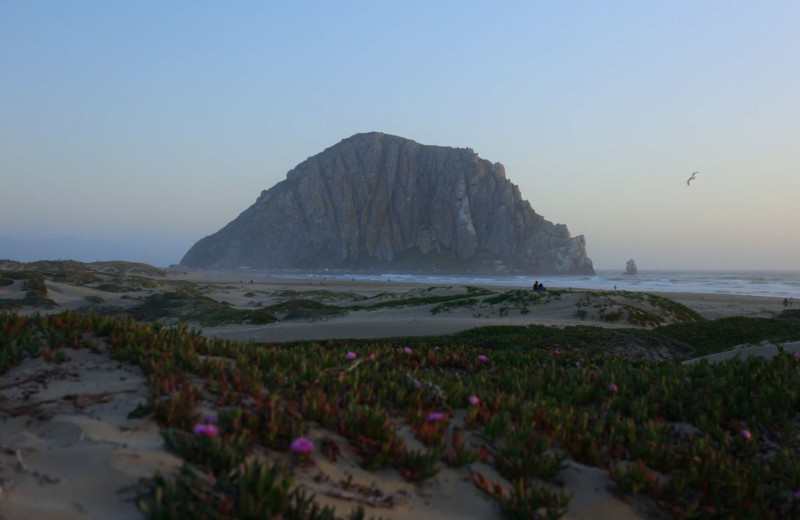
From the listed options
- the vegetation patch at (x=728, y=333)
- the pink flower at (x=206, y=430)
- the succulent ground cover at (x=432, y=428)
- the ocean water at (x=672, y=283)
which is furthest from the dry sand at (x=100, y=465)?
the ocean water at (x=672, y=283)

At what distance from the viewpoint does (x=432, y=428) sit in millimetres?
4266

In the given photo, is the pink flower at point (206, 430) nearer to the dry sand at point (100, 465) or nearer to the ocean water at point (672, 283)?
the dry sand at point (100, 465)

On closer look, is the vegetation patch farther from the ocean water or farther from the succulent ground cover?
the ocean water

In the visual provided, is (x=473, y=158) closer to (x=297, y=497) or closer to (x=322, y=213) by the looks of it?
(x=322, y=213)

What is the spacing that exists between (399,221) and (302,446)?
184m

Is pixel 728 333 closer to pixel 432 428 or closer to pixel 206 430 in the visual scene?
pixel 432 428

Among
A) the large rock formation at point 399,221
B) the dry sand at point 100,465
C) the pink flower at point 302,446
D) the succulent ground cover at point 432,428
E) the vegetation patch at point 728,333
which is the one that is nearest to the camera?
the dry sand at point 100,465

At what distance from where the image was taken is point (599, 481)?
4094 mm

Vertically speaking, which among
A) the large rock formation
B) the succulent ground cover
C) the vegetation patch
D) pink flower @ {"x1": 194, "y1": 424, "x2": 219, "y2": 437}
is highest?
the large rock formation

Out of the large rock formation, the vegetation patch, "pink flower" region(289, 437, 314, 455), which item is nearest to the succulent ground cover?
"pink flower" region(289, 437, 314, 455)

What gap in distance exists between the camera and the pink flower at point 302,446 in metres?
3.54

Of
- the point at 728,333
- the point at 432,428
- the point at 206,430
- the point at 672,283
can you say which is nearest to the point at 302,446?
the point at 206,430

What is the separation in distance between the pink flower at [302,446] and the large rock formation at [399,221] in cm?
16163

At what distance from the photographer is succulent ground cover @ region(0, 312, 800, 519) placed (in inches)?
131
